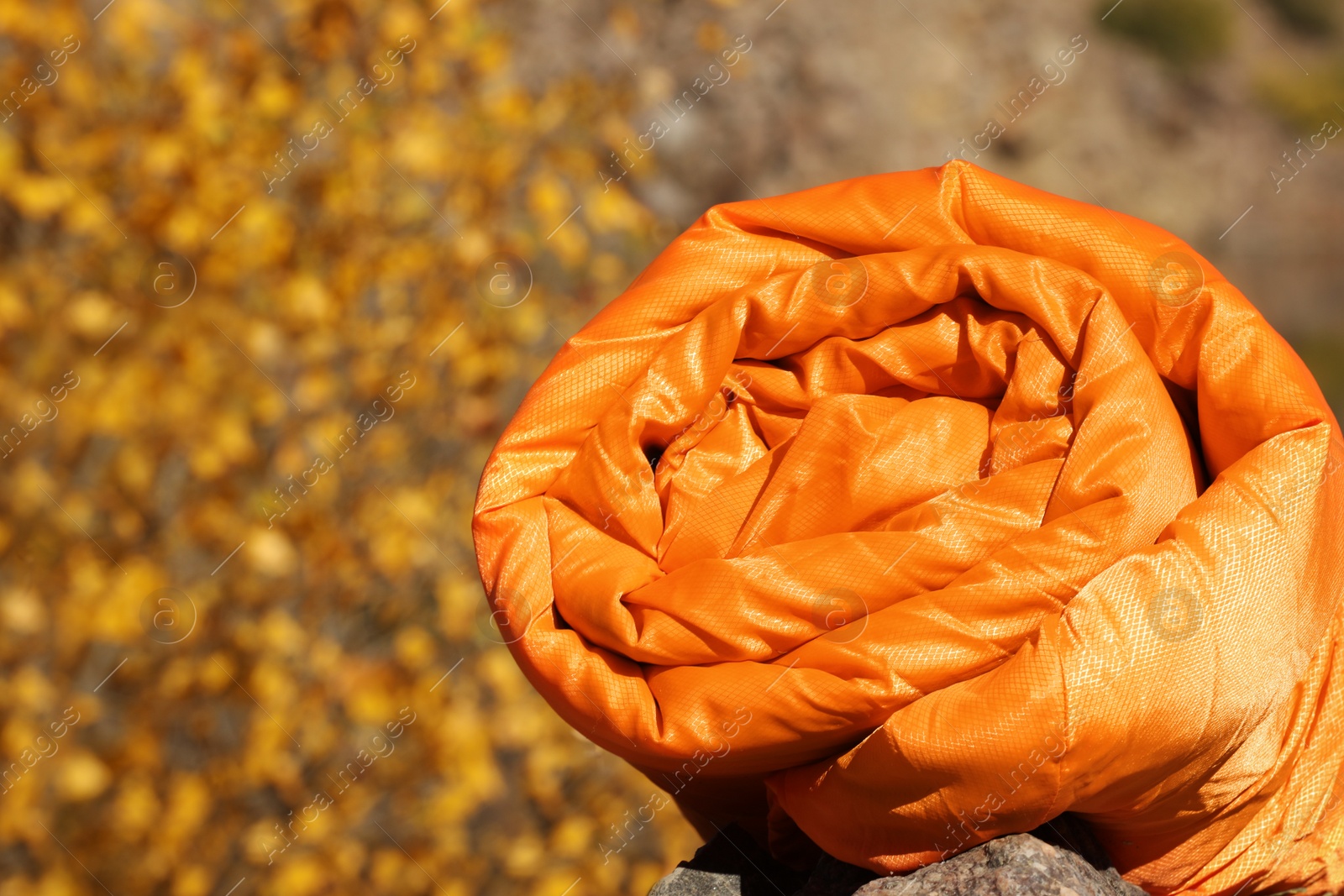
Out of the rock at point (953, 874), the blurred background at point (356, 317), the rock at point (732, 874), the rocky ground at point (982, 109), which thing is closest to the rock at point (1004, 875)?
the rock at point (953, 874)

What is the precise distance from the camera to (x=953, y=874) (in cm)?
133

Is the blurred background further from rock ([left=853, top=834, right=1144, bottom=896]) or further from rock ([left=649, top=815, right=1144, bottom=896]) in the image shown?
rock ([left=853, top=834, right=1144, bottom=896])

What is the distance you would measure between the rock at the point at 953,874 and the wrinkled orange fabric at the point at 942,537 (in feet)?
0.13

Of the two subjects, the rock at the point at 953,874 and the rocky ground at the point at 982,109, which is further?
the rocky ground at the point at 982,109

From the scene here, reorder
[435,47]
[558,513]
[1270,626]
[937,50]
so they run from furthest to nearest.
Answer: [937,50] → [435,47] → [558,513] → [1270,626]

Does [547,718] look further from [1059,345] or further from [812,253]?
[1059,345]

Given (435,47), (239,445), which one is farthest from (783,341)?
(435,47)

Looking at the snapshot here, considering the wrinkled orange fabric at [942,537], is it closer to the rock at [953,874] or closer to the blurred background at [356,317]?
the rock at [953,874]

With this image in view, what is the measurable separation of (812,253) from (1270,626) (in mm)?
749

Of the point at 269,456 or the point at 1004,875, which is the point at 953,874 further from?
the point at 269,456

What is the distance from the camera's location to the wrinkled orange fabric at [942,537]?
123 centimetres

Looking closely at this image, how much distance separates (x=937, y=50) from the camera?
9.23ft

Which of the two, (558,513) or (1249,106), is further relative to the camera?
(1249,106)

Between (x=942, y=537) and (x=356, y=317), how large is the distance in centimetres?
155
